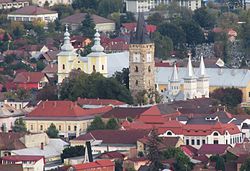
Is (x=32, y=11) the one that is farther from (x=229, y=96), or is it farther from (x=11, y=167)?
(x=11, y=167)

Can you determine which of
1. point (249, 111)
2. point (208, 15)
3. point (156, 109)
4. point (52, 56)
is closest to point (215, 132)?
point (156, 109)

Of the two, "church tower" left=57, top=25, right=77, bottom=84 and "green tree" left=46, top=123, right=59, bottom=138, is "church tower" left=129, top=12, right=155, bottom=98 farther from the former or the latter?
"green tree" left=46, top=123, right=59, bottom=138

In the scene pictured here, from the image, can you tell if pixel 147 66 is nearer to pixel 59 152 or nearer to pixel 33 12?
pixel 59 152

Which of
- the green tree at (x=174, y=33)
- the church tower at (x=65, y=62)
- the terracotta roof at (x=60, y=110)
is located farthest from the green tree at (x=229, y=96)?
the green tree at (x=174, y=33)

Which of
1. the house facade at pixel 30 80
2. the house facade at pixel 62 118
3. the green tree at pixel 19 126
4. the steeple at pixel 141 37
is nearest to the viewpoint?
the green tree at pixel 19 126

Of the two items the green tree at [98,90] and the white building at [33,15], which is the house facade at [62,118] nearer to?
the green tree at [98,90]

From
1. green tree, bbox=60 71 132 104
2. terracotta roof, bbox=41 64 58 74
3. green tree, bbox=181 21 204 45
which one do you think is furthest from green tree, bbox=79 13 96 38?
green tree, bbox=60 71 132 104
